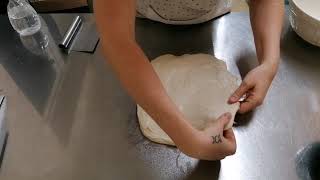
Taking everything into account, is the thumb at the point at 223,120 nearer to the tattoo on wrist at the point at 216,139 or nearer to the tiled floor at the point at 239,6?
the tattoo on wrist at the point at 216,139

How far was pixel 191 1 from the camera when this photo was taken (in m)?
0.88

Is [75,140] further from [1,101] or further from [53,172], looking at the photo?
[1,101]

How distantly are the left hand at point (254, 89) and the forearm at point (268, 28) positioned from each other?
0.03 m

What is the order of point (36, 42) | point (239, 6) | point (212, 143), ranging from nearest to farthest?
point (212, 143), point (36, 42), point (239, 6)

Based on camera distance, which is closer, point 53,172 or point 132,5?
point 132,5

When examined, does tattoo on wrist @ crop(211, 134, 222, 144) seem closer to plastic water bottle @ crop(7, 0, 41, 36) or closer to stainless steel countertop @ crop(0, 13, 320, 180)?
stainless steel countertop @ crop(0, 13, 320, 180)

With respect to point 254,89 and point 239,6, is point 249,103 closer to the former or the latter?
point 254,89

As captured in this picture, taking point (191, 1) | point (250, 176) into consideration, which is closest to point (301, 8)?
point (191, 1)

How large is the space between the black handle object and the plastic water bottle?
0.32 feet


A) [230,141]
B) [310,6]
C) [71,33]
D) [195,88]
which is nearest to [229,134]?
[230,141]

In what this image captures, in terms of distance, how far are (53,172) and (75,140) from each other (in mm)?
78

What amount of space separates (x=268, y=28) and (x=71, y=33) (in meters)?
0.49

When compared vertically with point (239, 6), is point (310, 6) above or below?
above

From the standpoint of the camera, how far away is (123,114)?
810mm
